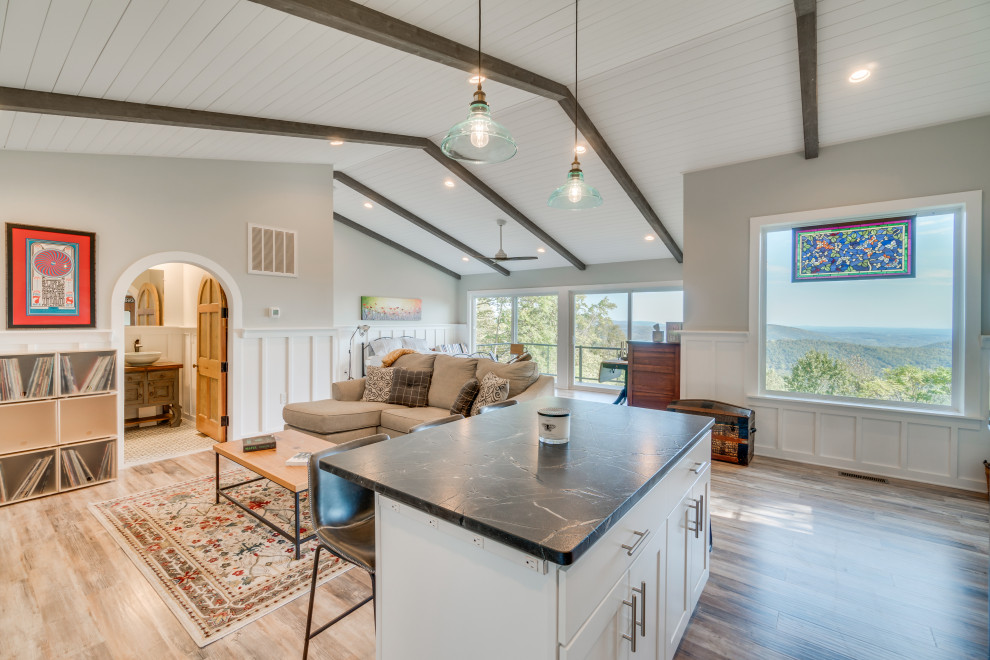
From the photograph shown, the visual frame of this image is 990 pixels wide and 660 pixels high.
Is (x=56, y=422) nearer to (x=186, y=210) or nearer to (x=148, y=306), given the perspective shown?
(x=186, y=210)

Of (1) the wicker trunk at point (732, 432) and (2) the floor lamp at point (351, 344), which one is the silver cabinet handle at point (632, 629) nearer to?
(1) the wicker trunk at point (732, 432)

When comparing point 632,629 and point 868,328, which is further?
point 868,328

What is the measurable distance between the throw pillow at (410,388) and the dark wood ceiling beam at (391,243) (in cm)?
482

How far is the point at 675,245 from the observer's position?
23.7ft

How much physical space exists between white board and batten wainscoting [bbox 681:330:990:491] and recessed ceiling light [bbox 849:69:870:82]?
7.31 ft

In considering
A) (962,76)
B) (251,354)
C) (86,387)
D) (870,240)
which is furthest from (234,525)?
A: (962,76)

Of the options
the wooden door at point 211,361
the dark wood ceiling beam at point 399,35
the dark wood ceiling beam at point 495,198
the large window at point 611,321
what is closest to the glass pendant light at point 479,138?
the dark wood ceiling beam at point 399,35

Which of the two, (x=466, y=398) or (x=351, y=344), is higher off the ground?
(x=351, y=344)

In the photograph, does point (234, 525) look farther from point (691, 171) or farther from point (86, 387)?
point (691, 171)

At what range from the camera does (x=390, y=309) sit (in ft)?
30.5

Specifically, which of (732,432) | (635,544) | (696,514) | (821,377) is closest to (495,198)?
(732,432)

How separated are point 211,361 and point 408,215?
13.0 feet

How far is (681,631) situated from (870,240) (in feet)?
12.9

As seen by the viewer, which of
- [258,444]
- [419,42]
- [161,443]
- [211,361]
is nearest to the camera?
[419,42]
